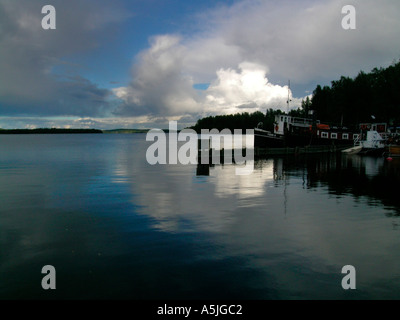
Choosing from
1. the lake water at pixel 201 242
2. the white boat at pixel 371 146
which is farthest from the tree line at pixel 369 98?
the lake water at pixel 201 242

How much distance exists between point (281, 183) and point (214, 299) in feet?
72.1

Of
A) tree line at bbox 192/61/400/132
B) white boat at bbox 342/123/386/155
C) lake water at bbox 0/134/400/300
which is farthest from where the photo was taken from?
tree line at bbox 192/61/400/132

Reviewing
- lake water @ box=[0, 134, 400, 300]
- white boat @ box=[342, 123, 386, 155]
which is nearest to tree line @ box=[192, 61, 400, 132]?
white boat @ box=[342, 123, 386, 155]

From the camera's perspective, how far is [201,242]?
13680 mm

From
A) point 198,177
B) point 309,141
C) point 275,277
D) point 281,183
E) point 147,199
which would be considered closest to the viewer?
point 275,277

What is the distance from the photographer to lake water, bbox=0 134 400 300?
9.92 meters

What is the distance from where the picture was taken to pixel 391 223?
16.4 meters

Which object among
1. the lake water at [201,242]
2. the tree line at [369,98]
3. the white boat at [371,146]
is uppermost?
the tree line at [369,98]

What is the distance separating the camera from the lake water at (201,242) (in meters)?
9.92

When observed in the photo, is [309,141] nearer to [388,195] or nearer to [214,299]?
[388,195]

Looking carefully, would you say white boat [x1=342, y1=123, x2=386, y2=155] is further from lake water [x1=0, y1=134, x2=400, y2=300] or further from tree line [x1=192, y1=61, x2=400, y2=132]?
lake water [x1=0, y1=134, x2=400, y2=300]

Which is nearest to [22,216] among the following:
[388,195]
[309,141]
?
[388,195]

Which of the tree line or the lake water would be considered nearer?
the lake water

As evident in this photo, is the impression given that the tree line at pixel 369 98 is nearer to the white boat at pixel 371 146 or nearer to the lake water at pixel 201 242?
the white boat at pixel 371 146
